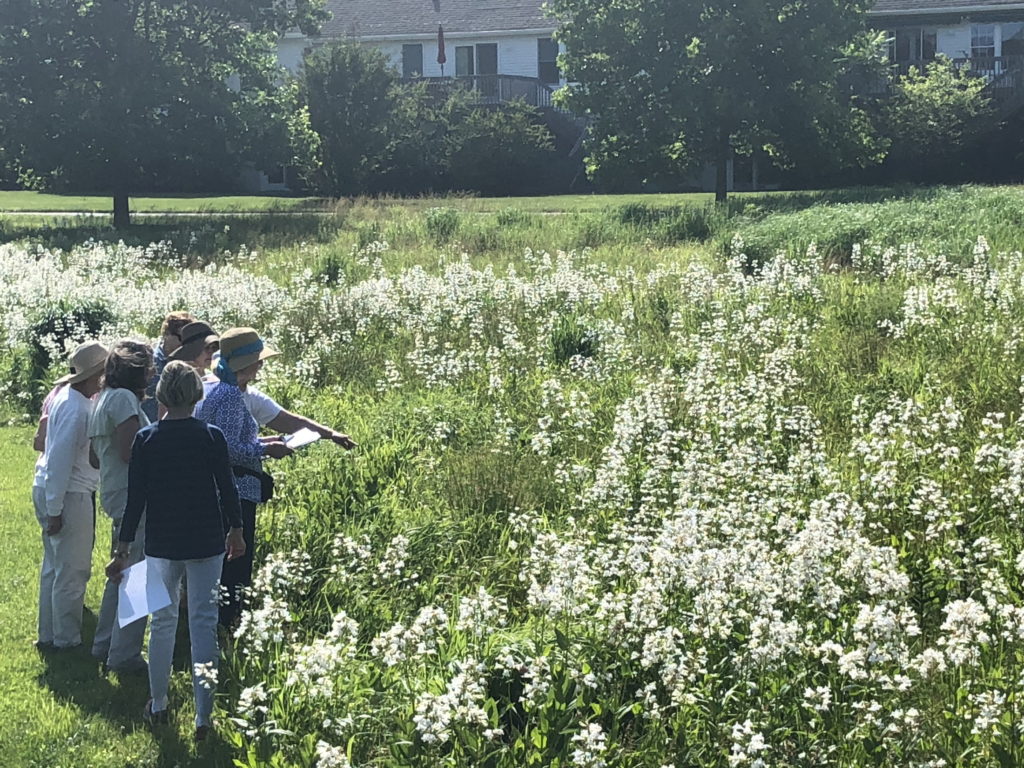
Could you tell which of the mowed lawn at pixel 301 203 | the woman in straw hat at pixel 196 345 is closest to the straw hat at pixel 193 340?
the woman in straw hat at pixel 196 345

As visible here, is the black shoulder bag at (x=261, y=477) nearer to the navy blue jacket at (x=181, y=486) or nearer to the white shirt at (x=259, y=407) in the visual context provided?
the white shirt at (x=259, y=407)

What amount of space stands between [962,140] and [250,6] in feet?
79.8

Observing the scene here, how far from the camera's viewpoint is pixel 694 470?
6.20 m

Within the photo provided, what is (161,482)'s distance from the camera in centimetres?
500

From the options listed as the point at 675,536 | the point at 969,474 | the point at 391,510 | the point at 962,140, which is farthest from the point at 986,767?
the point at 962,140

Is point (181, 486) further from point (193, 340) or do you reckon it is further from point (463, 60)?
point (463, 60)

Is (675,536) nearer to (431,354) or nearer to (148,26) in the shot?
(431,354)

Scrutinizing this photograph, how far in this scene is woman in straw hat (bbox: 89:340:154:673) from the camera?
18.4 ft

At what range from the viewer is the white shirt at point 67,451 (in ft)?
19.1

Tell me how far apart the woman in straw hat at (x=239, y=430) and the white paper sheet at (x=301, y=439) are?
2.2 inches

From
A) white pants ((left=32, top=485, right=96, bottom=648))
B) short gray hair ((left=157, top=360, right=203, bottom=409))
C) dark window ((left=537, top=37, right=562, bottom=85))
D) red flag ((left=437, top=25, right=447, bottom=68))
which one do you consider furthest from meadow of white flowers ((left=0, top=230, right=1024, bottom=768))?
dark window ((left=537, top=37, right=562, bottom=85))

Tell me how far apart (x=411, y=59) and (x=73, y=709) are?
50.9 metres

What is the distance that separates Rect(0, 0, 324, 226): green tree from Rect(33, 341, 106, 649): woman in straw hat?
26827 millimetres

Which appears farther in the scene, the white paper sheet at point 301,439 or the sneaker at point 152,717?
the white paper sheet at point 301,439
